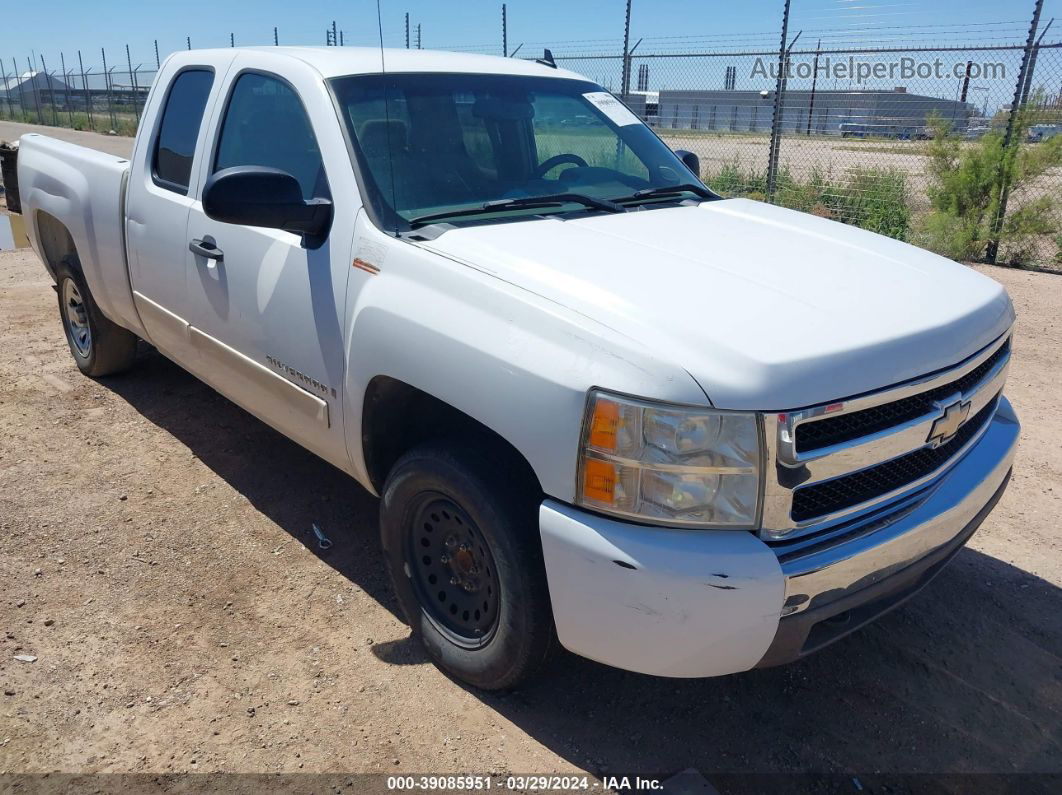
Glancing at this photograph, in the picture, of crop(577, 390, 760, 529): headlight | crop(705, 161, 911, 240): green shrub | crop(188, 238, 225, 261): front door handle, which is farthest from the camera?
crop(705, 161, 911, 240): green shrub

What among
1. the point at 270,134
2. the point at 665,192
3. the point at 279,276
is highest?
the point at 270,134

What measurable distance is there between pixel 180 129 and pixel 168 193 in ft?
1.08

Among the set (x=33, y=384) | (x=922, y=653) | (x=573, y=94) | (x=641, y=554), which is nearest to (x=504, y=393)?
(x=641, y=554)

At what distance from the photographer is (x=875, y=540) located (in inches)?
93.9

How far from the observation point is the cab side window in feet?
10.9

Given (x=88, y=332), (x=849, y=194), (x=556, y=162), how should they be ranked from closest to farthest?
(x=556, y=162) → (x=88, y=332) → (x=849, y=194)

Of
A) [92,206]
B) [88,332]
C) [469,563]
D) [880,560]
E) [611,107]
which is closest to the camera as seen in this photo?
[880,560]

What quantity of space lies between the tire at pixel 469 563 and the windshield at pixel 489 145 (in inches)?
34.7

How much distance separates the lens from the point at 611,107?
4.17 m

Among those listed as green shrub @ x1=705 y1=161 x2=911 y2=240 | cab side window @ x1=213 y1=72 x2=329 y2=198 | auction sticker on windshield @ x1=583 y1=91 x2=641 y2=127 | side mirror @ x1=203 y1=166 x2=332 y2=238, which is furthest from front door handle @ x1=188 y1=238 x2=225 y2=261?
green shrub @ x1=705 y1=161 x2=911 y2=240

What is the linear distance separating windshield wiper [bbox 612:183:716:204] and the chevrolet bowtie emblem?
4.98 ft

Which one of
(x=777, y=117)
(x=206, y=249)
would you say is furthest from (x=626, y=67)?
(x=206, y=249)

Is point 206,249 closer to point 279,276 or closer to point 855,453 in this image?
point 279,276

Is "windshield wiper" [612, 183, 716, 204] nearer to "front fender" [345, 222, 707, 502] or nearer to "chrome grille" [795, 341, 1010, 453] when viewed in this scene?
"front fender" [345, 222, 707, 502]
